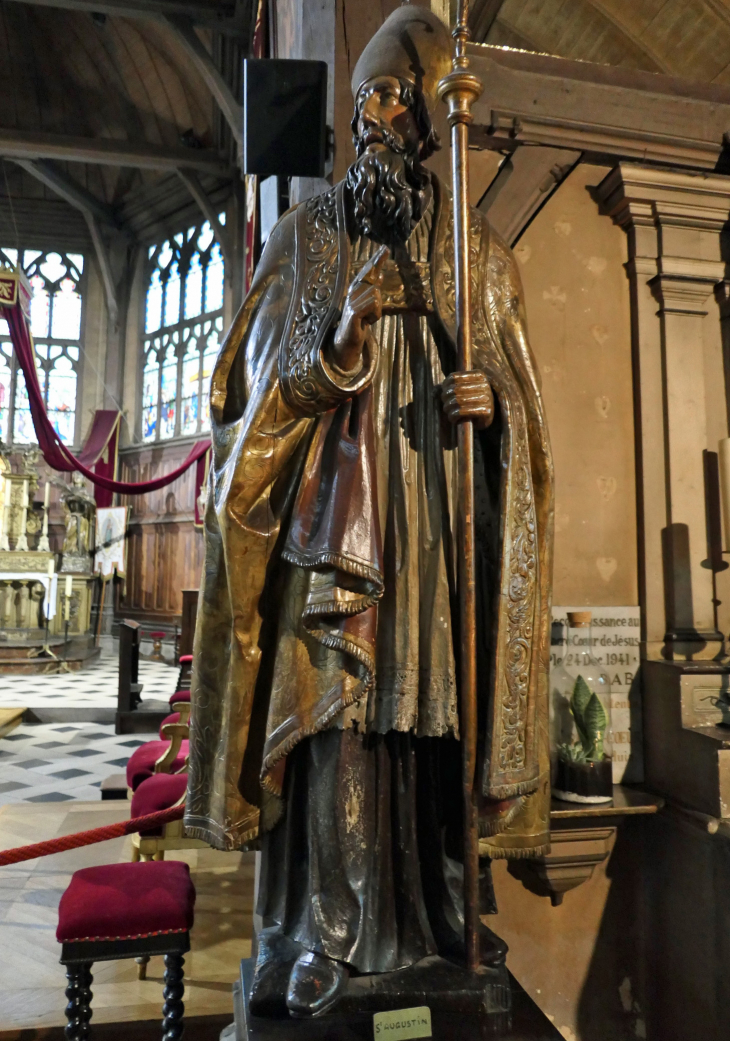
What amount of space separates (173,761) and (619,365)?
241 cm

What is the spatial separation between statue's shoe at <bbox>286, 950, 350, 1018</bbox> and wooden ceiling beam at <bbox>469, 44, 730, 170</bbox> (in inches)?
100.0

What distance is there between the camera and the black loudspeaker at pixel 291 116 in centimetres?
232

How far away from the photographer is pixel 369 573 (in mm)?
1419

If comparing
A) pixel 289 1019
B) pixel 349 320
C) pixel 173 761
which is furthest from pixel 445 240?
pixel 173 761

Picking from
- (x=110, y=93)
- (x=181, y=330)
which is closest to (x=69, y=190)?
(x=110, y=93)

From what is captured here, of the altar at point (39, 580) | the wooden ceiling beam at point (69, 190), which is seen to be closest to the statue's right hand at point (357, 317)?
the altar at point (39, 580)

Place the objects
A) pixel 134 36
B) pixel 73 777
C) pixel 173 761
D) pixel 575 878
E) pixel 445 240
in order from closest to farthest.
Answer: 1. pixel 445 240
2. pixel 575 878
3. pixel 173 761
4. pixel 73 777
5. pixel 134 36

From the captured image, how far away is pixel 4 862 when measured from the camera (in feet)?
6.82

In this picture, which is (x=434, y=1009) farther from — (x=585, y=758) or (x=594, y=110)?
(x=594, y=110)

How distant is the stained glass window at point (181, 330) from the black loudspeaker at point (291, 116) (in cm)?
1042

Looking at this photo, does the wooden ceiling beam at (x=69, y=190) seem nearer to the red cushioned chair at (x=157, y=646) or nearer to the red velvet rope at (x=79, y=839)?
the red cushioned chair at (x=157, y=646)

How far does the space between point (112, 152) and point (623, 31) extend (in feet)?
30.5

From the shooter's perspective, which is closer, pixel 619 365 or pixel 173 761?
pixel 619 365

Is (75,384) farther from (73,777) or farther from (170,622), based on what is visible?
(73,777)
